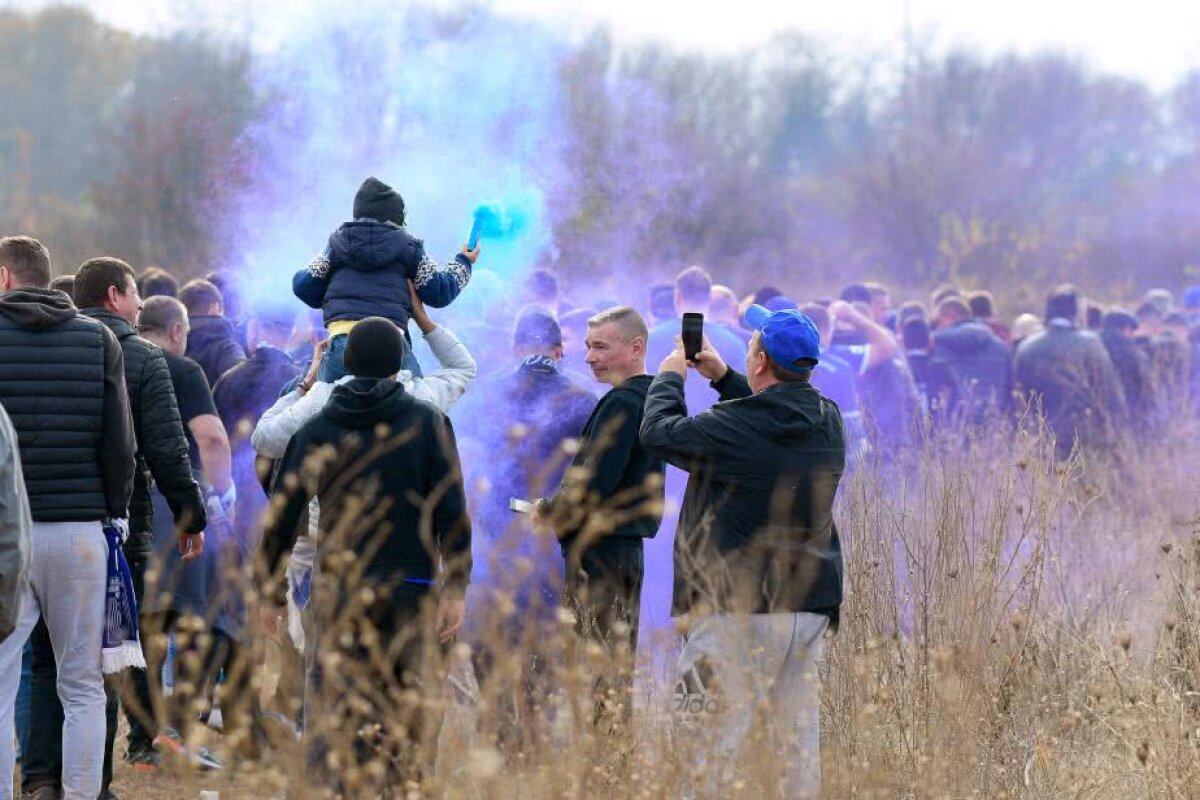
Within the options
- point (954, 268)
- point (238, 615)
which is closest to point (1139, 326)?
point (238, 615)

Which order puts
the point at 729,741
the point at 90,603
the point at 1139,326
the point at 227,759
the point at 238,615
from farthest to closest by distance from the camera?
the point at 1139,326 → the point at 238,615 → the point at 90,603 → the point at 729,741 → the point at 227,759

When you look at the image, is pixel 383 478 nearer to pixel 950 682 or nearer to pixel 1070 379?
pixel 950 682

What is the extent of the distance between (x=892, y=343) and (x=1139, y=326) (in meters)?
5.90

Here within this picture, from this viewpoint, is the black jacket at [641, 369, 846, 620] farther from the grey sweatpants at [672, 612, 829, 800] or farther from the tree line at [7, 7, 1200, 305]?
the tree line at [7, 7, 1200, 305]

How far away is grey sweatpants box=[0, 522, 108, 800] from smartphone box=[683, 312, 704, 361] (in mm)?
2090

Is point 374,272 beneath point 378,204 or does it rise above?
beneath

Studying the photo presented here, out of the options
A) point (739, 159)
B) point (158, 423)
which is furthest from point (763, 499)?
point (739, 159)

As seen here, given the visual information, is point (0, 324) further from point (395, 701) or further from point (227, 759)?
point (227, 759)

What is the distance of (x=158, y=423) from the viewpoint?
6.54 meters

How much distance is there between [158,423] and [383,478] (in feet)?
4.14

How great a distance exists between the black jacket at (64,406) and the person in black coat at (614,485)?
4.87 feet

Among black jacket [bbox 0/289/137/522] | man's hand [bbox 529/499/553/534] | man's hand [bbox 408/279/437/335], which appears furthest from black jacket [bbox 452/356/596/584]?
black jacket [bbox 0/289/137/522]

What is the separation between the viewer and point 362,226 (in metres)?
6.99

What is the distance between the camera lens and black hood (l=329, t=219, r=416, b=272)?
693cm
